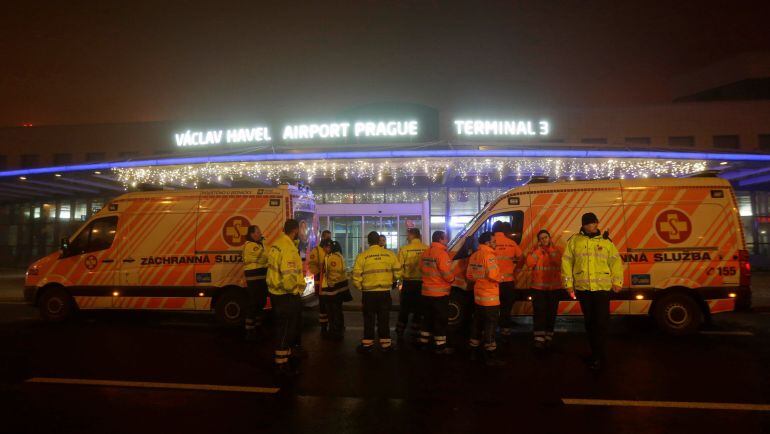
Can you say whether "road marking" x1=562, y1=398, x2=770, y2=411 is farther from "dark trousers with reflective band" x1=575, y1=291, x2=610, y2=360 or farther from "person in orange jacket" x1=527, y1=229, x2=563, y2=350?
"person in orange jacket" x1=527, y1=229, x2=563, y2=350

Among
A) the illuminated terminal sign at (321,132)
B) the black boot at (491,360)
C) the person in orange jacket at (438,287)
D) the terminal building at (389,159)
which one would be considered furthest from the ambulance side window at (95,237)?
the illuminated terminal sign at (321,132)

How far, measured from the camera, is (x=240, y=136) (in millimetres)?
20172

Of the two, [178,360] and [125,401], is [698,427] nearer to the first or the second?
[125,401]

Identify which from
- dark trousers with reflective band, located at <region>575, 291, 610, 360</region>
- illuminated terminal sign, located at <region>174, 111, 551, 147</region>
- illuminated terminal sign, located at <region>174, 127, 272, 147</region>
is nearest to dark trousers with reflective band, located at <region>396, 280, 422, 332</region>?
dark trousers with reflective band, located at <region>575, 291, 610, 360</region>

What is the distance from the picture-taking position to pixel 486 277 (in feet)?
18.0

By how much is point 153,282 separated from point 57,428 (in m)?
4.78

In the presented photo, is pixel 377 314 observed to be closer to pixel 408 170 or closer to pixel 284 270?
pixel 284 270

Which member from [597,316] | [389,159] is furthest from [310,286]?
[389,159]

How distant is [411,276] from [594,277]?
2625 mm

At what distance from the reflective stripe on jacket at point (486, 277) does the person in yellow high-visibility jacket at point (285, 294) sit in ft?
7.37

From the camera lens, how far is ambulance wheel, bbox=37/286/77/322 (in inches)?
330

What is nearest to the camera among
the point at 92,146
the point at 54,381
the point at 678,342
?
the point at 54,381

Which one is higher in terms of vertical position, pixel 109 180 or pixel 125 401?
pixel 109 180

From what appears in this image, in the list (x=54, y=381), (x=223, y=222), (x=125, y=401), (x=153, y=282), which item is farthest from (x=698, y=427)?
(x=153, y=282)
